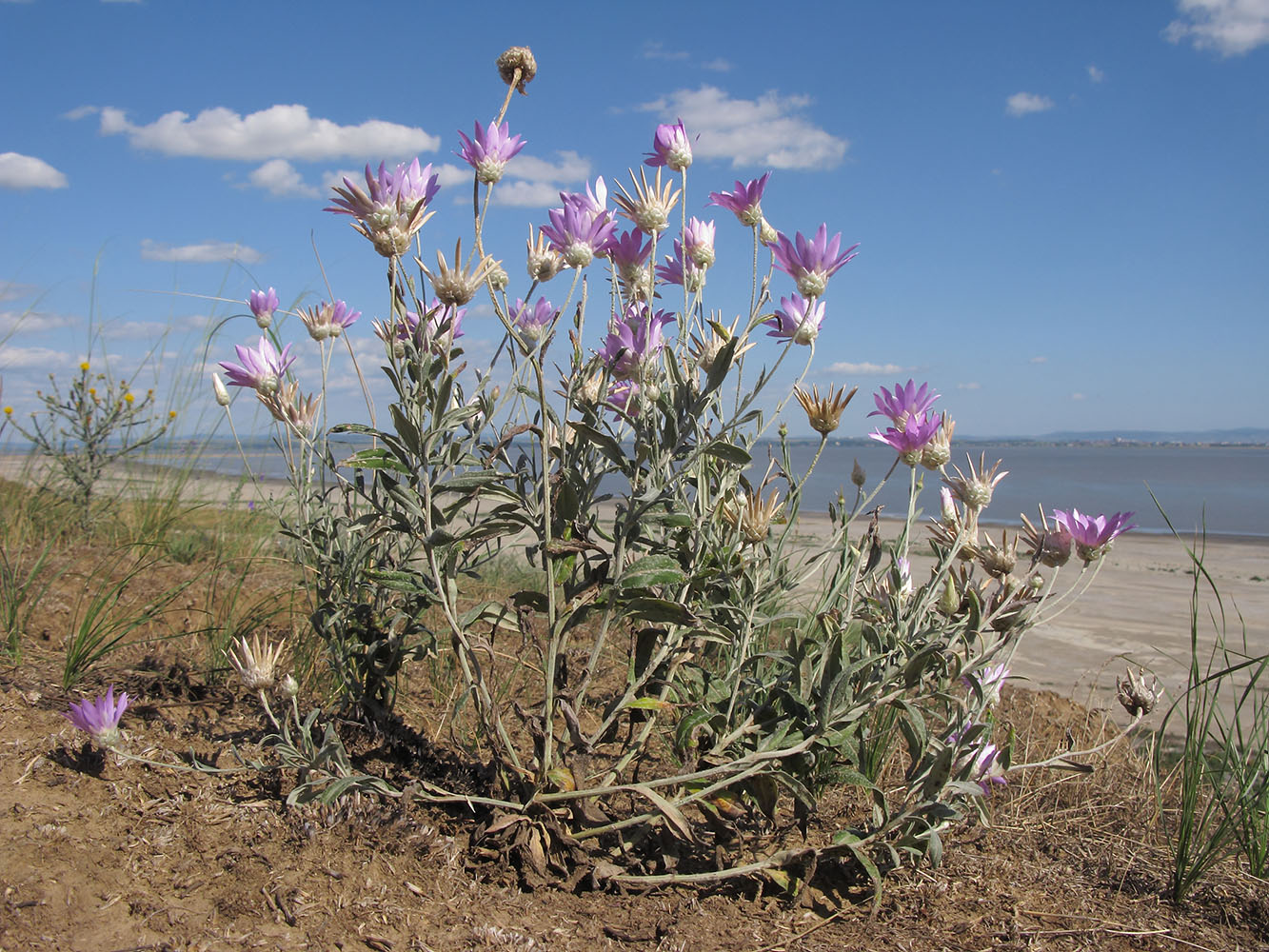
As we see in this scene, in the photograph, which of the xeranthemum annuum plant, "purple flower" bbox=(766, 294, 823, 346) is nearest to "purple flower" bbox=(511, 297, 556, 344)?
the xeranthemum annuum plant

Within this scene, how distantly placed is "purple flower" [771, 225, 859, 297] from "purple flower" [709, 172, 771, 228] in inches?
5.9

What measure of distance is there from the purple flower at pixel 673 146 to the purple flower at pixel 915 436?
29.4 inches

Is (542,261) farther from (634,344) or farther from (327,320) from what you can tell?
(327,320)

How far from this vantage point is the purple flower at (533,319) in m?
1.69

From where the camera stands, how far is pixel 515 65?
5.25 ft

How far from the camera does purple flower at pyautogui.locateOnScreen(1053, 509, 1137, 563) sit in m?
1.72

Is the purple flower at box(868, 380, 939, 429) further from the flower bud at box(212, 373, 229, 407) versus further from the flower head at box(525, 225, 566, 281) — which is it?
the flower bud at box(212, 373, 229, 407)

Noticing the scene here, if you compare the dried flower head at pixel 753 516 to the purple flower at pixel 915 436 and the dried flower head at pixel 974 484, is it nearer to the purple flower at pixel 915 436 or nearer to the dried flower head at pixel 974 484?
the purple flower at pixel 915 436

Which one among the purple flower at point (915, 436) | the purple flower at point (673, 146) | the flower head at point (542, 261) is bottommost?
the purple flower at point (915, 436)

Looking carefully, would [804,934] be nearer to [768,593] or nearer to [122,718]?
[768,593]

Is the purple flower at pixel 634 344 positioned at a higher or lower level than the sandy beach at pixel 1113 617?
higher

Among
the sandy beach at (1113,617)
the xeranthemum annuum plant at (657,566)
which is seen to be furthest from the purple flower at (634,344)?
the sandy beach at (1113,617)

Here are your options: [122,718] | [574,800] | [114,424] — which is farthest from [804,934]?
[114,424]

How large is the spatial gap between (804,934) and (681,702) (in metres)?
0.54
